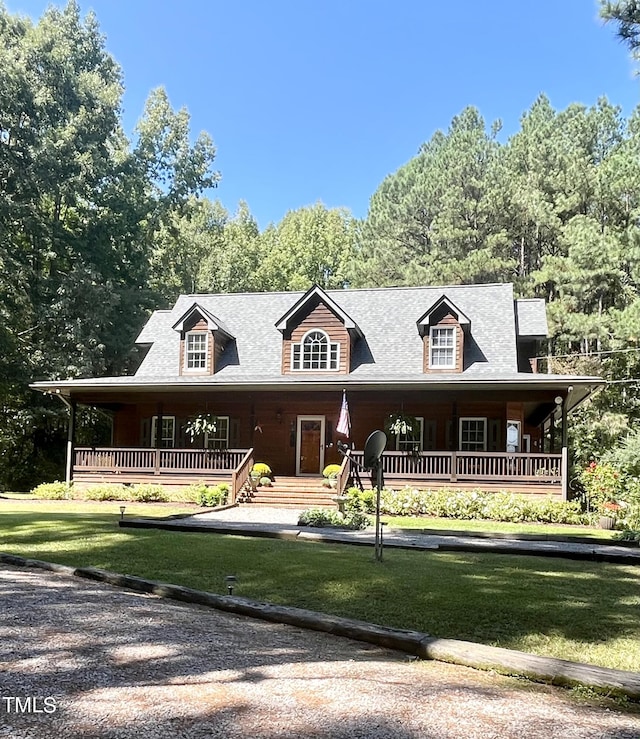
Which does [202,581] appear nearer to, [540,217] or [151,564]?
[151,564]

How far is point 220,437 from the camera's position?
23391 mm

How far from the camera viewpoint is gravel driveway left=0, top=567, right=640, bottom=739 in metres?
3.37

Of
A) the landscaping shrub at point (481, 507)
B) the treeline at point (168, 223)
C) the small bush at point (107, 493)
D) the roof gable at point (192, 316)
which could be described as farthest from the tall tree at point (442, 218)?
the small bush at point (107, 493)

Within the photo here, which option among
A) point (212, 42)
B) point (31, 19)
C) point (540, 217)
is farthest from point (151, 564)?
point (31, 19)

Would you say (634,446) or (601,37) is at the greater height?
(601,37)

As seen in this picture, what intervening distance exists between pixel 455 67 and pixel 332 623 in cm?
2465

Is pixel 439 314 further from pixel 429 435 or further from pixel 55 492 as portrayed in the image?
pixel 55 492

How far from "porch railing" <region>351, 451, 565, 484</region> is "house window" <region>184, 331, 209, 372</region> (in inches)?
287

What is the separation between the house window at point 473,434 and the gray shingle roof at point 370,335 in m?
1.76

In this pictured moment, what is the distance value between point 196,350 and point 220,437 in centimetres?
334

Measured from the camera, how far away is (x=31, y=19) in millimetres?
35219

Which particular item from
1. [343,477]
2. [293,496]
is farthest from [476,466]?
[293,496]

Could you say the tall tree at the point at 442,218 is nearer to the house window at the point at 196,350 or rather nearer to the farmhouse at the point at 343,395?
the farmhouse at the point at 343,395

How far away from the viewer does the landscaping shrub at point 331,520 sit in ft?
45.3
